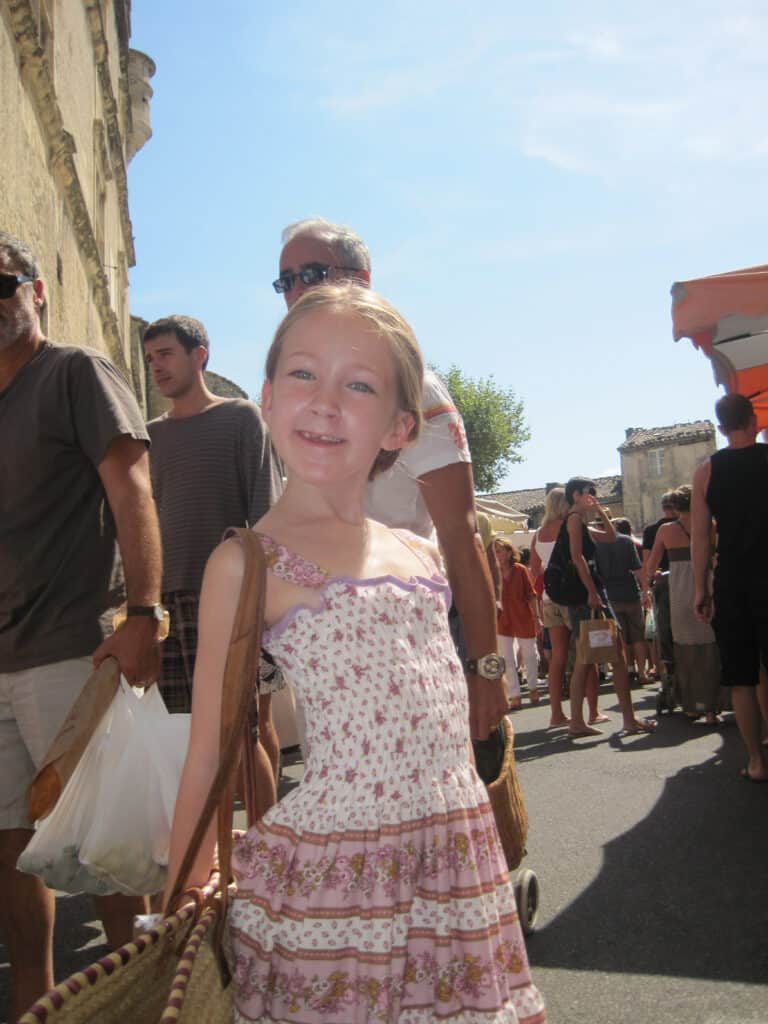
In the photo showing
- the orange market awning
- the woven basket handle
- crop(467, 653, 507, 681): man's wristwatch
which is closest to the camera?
the woven basket handle

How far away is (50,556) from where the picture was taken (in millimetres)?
2762

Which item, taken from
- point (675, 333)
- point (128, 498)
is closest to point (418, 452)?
point (128, 498)

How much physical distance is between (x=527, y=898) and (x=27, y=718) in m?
1.79

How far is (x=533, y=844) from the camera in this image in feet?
16.0

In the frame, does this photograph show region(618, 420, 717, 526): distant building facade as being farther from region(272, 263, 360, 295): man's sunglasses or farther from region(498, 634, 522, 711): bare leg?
region(272, 263, 360, 295): man's sunglasses

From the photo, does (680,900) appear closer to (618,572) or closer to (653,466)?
(618,572)

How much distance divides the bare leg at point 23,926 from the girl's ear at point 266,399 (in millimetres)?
1477

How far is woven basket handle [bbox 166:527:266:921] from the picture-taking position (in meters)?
1.47

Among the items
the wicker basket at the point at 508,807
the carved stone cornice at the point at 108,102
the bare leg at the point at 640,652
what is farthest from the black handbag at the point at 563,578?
the carved stone cornice at the point at 108,102

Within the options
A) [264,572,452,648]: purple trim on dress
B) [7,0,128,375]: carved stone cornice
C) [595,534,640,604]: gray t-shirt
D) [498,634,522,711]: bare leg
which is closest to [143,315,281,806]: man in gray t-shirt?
[264,572,452,648]: purple trim on dress

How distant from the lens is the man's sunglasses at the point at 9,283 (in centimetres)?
284

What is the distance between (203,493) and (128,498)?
1270 millimetres

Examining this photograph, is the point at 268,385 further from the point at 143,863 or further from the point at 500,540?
the point at 500,540

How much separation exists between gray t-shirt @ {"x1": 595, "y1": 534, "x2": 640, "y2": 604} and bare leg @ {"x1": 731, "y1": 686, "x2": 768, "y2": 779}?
492 cm
